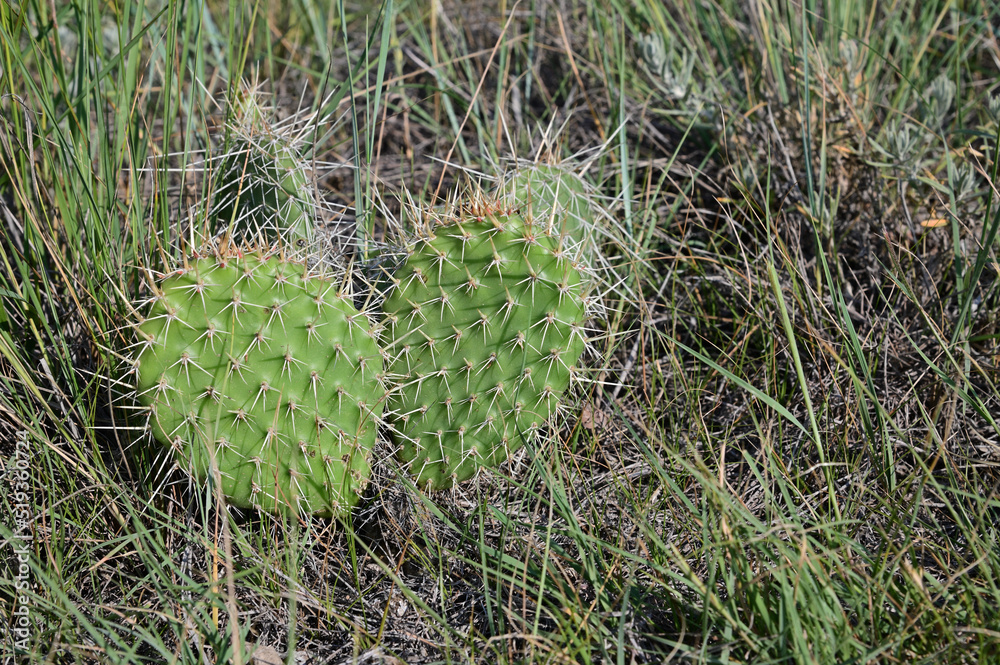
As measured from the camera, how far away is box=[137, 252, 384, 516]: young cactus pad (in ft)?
3.87

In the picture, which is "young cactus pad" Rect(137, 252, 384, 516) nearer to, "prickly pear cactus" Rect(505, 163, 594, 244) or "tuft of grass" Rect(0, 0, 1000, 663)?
"tuft of grass" Rect(0, 0, 1000, 663)

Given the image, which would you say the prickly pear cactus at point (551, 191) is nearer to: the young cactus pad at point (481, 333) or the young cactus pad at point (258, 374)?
the young cactus pad at point (481, 333)

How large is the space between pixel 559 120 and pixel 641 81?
10.9 inches

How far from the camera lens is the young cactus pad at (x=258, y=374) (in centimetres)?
118

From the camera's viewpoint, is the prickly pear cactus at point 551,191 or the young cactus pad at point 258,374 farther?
the prickly pear cactus at point 551,191

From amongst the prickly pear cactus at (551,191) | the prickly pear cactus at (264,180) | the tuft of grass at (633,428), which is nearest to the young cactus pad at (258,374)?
the tuft of grass at (633,428)

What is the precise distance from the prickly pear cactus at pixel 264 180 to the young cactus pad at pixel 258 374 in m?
A: 0.27

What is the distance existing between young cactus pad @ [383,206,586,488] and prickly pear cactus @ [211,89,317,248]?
314 mm

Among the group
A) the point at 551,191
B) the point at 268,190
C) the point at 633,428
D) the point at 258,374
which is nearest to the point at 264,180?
the point at 268,190

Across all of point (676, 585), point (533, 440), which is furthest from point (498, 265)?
point (676, 585)

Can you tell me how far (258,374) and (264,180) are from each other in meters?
0.46

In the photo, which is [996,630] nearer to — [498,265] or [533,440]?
[533,440]

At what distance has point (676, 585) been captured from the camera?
1.23m

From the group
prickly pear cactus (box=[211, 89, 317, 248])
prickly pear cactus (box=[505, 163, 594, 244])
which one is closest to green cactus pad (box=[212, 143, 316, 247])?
prickly pear cactus (box=[211, 89, 317, 248])
